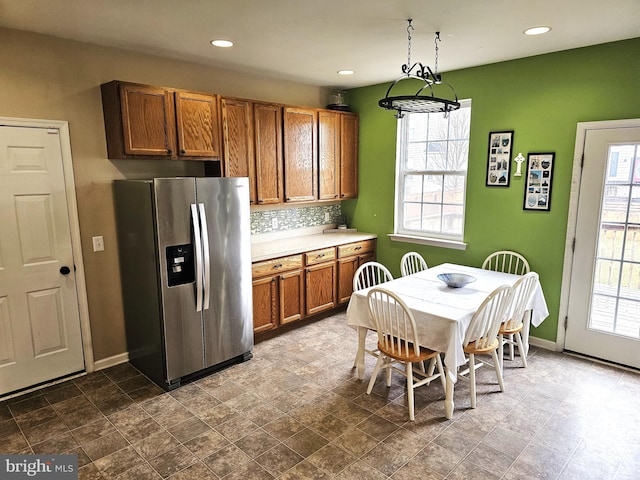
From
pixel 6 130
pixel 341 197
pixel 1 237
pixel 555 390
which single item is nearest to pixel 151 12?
pixel 6 130

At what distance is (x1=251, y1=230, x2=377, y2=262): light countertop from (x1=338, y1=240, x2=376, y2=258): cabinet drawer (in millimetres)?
53

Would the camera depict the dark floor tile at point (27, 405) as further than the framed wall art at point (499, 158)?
No

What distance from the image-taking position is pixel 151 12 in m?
2.47

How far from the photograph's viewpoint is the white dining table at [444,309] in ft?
A: 8.44

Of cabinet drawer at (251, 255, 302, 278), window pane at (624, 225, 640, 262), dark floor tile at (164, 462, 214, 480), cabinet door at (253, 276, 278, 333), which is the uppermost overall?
window pane at (624, 225, 640, 262)

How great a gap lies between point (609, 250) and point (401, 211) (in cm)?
206

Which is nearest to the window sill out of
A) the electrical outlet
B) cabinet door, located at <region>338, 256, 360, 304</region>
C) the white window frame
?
the white window frame

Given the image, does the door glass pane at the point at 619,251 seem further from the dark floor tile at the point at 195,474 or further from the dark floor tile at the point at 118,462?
the dark floor tile at the point at 118,462

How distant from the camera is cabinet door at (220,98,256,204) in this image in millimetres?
3682

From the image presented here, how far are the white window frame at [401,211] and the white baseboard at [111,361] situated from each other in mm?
3024

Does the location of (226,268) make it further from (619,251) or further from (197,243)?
(619,251)

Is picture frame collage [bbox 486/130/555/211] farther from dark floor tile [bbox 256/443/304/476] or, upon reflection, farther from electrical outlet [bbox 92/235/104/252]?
electrical outlet [bbox 92/235/104/252]

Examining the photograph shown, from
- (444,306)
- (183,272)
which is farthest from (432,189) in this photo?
(183,272)

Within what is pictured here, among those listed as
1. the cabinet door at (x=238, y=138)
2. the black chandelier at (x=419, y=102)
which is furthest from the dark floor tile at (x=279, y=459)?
the cabinet door at (x=238, y=138)
